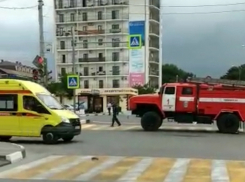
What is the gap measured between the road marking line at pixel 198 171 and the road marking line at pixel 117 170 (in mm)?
1508

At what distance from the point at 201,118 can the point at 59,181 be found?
18367 mm

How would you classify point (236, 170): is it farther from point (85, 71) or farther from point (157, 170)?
point (85, 71)

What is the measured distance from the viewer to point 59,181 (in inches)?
414

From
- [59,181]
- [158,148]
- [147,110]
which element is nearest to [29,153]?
[158,148]

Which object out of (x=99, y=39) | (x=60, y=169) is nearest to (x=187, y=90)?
(x=60, y=169)

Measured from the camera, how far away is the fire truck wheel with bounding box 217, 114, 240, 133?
2706cm

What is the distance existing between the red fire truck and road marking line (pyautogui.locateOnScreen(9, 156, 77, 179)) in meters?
13.8

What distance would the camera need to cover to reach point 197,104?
27.8 meters

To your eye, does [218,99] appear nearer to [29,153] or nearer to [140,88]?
[29,153]

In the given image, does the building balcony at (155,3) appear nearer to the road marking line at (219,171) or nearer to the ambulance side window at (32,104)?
the ambulance side window at (32,104)

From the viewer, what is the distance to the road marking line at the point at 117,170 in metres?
10.9

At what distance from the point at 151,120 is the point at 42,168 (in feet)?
52.7

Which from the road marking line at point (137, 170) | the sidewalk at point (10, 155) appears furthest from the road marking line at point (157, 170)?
the sidewalk at point (10, 155)

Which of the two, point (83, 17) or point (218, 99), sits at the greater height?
point (83, 17)
